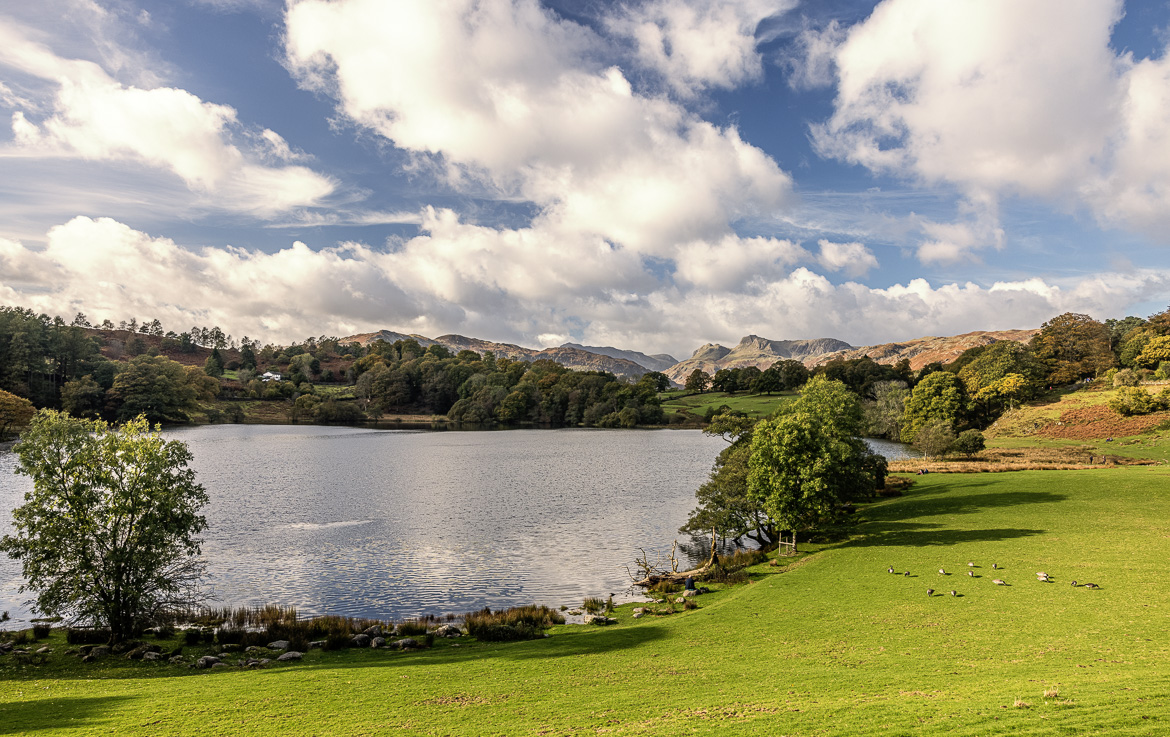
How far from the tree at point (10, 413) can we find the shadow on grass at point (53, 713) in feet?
399

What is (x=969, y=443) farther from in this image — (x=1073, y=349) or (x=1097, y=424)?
(x=1073, y=349)

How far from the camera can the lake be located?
3569 centimetres

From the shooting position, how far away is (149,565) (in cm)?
2742

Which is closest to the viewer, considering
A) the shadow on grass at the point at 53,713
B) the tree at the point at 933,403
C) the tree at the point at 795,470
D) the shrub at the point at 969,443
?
the shadow on grass at the point at 53,713

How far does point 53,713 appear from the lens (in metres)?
16.2

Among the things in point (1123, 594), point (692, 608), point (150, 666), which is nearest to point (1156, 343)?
point (1123, 594)

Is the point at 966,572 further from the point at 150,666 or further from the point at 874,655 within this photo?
the point at 150,666

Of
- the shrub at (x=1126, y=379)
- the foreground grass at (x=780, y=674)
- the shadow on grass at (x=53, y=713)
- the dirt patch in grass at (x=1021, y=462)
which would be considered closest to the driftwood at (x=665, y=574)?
the foreground grass at (x=780, y=674)

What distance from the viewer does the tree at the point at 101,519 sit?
1035 inches

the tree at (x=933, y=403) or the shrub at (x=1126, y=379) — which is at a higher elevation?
the shrub at (x=1126, y=379)

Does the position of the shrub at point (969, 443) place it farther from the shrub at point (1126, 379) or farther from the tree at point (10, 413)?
the tree at point (10, 413)

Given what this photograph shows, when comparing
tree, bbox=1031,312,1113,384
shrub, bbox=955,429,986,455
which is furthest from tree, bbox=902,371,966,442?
tree, bbox=1031,312,1113,384

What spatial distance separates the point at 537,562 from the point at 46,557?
89.4ft

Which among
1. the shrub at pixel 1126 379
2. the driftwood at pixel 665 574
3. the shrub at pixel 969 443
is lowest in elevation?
the driftwood at pixel 665 574
